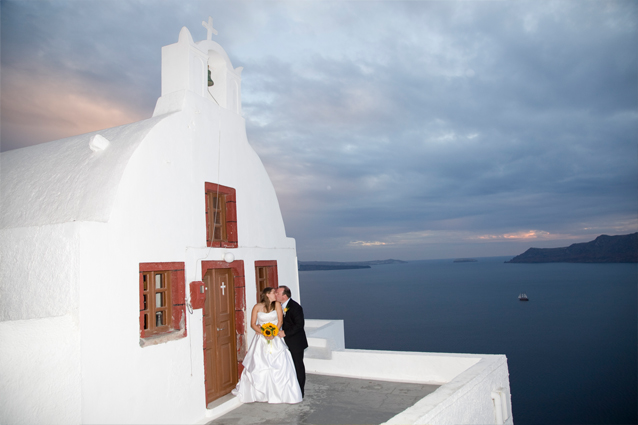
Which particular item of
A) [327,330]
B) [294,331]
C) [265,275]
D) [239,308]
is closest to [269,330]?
[294,331]

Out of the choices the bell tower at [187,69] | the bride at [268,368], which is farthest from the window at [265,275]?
the bell tower at [187,69]

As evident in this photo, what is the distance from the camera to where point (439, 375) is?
636 centimetres

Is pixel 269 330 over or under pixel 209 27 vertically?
under

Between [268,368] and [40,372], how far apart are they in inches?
113

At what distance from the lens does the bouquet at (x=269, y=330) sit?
5652 mm

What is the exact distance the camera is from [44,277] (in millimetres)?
4078

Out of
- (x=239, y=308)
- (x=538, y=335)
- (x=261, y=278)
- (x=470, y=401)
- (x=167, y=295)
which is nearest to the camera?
(x=470, y=401)

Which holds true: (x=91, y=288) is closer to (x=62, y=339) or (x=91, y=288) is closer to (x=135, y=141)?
(x=62, y=339)

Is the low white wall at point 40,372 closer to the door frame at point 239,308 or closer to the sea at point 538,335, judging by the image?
the door frame at point 239,308

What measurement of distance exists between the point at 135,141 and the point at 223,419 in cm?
380

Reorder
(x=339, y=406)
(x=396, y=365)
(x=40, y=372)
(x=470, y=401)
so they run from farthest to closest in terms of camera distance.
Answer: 1. (x=396, y=365)
2. (x=339, y=406)
3. (x=470, y=401)
4. (x=40, y=372)

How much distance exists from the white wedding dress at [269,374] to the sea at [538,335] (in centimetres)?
3051

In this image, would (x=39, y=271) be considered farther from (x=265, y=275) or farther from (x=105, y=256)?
(x=265, y=275)

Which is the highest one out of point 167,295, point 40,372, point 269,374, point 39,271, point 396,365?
point 39,271
